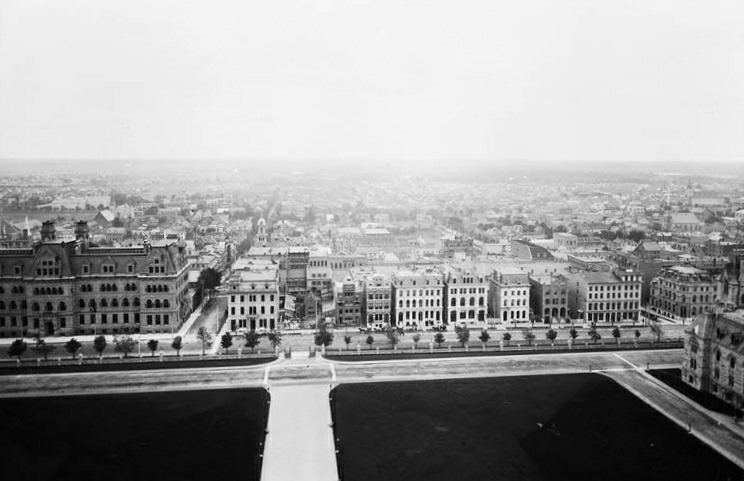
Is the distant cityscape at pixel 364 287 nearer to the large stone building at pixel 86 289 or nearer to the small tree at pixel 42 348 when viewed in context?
the large stone building at pixel 86 289

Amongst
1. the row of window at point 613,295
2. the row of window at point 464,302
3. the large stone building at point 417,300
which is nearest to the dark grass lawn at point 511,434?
the large stone building at point 417,300

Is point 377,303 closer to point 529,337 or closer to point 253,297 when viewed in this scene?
point 253,297

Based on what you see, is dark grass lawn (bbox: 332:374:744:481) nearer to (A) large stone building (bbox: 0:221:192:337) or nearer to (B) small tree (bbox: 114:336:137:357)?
(B) small tree (bbox: 114:336:137:357)

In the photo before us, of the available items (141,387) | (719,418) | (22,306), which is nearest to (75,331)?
(22,306)

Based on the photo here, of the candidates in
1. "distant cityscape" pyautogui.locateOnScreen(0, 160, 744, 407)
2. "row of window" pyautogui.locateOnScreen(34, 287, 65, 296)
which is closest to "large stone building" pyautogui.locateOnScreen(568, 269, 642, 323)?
"distant cityscape" pyautogui.locateOnScreen(0, 160, 744, 407)

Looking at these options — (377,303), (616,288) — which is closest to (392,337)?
(377,303)

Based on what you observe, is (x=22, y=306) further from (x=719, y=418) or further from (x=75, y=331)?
(x=719, y=418)
